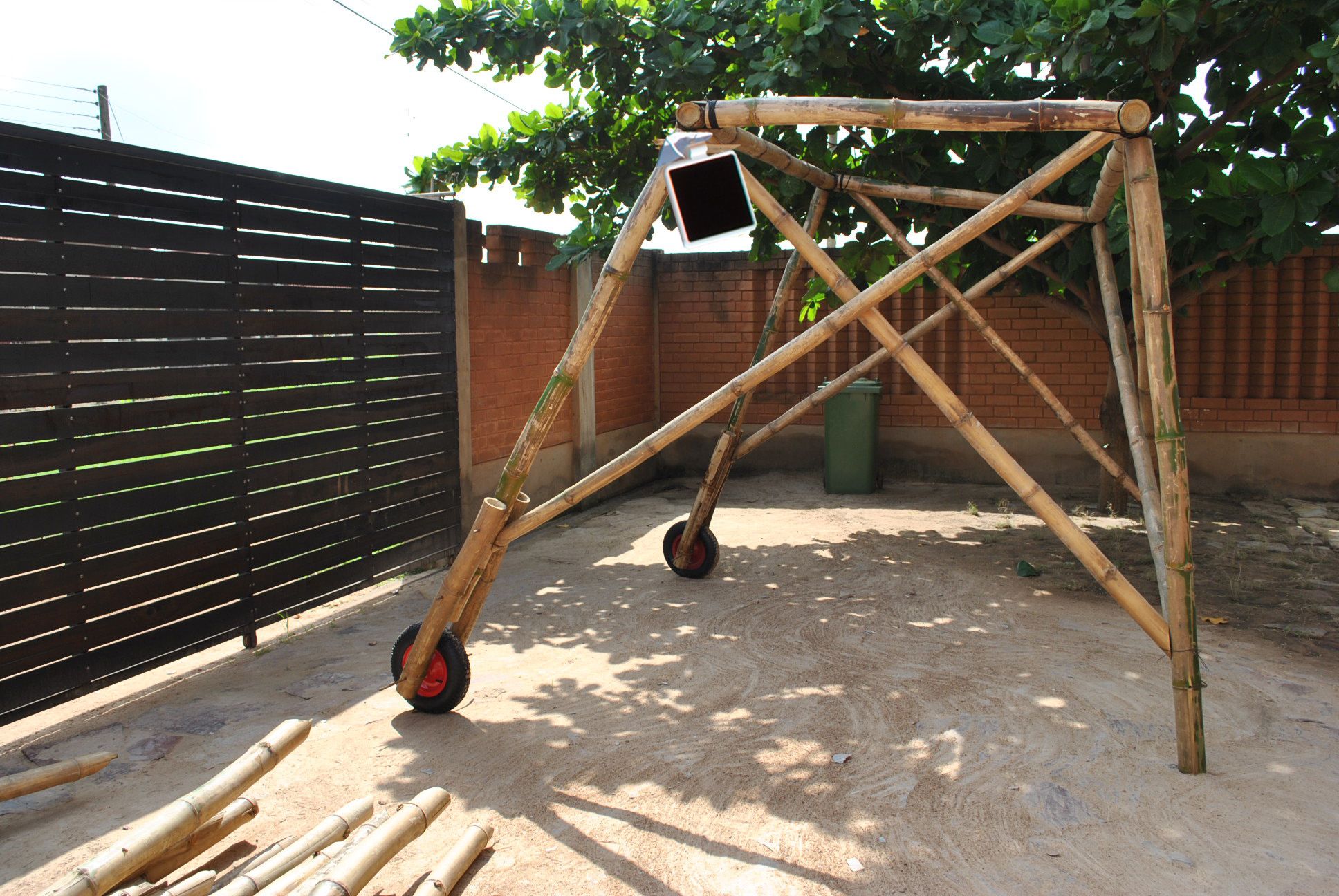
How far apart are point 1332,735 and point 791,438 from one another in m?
7.04

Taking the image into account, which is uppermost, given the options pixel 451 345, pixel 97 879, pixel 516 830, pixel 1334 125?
pixel 1334 125

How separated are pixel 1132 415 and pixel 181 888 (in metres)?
3.95

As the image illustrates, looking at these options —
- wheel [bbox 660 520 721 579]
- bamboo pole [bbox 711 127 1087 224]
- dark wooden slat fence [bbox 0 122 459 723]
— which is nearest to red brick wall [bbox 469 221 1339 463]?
dark wooden slat fence [bbox 0 122 459 723]

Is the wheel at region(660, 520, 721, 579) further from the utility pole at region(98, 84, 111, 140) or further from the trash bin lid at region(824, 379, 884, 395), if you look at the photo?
the utility pole at region(98, 84, 111, 140)

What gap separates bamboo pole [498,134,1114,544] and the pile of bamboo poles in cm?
119

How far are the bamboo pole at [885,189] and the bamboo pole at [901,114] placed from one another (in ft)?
2.47

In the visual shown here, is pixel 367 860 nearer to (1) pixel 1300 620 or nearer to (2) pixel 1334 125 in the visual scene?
(1) pixel 1300 620

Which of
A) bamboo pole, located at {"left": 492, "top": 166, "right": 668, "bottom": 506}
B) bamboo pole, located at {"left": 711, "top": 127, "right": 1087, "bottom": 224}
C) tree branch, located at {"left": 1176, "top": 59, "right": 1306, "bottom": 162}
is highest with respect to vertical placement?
tree branch, located at {"left": 1176, "top": 59, "right": 1306, "bottom": 162}

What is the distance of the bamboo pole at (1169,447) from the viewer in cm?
362

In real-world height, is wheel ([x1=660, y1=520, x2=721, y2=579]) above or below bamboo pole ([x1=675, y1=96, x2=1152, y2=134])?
below

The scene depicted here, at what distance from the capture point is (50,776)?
3.39m

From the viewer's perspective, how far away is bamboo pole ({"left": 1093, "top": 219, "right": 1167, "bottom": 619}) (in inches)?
160

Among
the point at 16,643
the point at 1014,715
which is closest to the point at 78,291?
the point at 16,643

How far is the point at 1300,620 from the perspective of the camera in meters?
5.63
